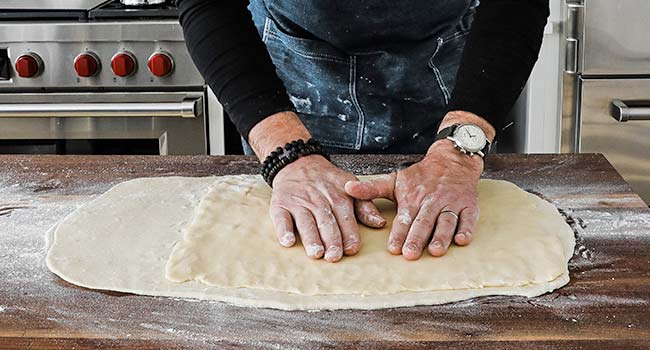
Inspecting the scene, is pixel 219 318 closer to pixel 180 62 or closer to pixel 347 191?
pixel 347 191

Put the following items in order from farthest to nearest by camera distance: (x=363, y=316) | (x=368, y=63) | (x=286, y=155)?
(x=368, y=63)
(x=286, y=155)
(x=363, y=316)

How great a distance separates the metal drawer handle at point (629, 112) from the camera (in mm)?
1910

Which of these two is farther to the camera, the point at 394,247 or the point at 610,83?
the point at 610,83

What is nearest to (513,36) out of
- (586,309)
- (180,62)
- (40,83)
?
(586,309)

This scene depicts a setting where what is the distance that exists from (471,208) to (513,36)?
0.31 meters

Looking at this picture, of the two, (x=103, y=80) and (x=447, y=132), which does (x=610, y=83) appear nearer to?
(x=447, y=132)

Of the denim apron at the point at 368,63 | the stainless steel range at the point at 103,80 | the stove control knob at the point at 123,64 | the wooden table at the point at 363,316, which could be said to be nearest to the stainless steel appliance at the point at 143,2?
the stainless steel range at the point at 103,80

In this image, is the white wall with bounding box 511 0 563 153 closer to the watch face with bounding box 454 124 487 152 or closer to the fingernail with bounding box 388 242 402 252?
the watch face with bounding box 454 124 487 152

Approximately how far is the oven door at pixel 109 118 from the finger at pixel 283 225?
95 cm

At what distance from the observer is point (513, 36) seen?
1240 millimetres

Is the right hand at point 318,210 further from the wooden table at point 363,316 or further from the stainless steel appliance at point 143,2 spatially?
the stainless steel appliance at point 143,2

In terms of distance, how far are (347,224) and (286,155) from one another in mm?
149

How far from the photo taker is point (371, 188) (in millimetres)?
1075

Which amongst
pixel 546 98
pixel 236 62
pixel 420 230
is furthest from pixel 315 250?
pixel 546 98
